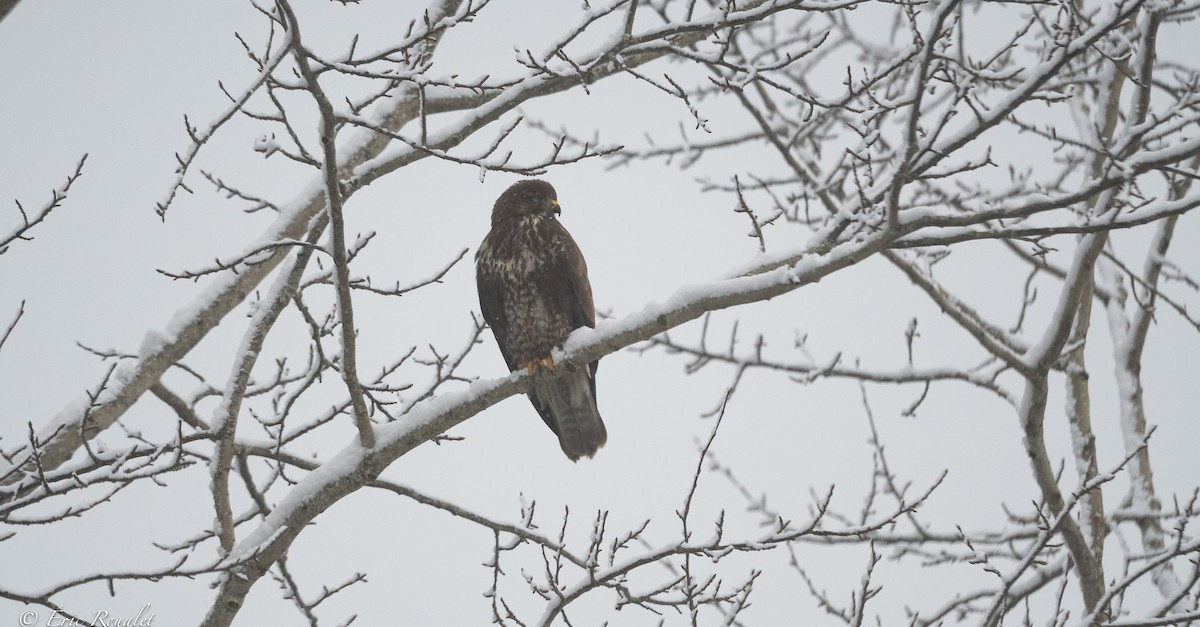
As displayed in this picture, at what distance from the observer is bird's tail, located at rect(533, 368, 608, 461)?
5367 mm

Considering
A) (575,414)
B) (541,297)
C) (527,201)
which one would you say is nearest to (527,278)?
(541,297)

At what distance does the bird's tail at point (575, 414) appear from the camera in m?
5.37

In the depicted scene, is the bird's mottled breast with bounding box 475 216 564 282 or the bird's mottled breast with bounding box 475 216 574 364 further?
the bird's mottled breast with bounding box 475 216 564 282

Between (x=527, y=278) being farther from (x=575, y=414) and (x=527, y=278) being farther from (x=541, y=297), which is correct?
(x=575, y=414)

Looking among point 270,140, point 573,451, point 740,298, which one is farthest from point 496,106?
point 573,451

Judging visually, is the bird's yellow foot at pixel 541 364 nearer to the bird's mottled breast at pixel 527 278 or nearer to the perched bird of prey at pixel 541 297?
the perched bird of prey at pixel 541 297

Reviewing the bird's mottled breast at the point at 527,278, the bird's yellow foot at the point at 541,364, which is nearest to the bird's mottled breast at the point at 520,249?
the bird's mottled breast at the point at 527,278

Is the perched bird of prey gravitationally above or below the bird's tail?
above

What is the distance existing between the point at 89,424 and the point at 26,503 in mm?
930

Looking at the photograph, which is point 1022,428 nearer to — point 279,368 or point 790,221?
point 790,221

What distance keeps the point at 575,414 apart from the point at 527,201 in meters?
1.25

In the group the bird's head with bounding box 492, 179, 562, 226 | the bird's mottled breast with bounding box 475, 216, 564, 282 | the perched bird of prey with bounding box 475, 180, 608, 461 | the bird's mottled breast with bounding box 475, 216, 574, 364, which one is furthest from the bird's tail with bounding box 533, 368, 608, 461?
the bird's head with bounding box 492, 179, 562, 226

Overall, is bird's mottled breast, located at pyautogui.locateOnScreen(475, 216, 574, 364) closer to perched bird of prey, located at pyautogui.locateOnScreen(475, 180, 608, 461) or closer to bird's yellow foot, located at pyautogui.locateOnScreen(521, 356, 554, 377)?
perched bird of prey, located at pyautogui.locateOnScreen(475, 180, 608, 461)

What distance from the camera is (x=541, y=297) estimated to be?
201 inches
